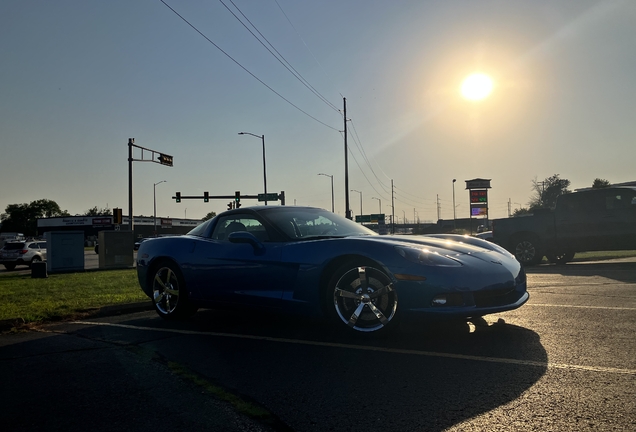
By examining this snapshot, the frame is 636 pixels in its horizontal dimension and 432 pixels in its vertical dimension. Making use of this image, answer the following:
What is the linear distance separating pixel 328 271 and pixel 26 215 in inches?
5633

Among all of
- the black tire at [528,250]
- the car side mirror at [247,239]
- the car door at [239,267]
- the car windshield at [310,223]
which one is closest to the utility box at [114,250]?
the black tire at [528,250]

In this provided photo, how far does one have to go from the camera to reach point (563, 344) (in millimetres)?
4219

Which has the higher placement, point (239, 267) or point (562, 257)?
point (239, 267)

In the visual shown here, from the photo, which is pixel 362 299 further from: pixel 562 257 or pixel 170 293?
pixel 562 257

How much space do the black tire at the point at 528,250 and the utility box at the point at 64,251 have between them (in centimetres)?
1540

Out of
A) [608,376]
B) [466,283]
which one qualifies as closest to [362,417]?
[608,376]

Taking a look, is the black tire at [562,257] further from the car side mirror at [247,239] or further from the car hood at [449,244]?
the car side mirror at [247,239]

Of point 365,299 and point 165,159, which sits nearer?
point 365,299

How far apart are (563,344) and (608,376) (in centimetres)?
94

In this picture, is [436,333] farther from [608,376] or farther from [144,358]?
[144,358]

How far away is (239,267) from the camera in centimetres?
562

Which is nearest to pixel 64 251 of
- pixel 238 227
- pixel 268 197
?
pixel 238 227

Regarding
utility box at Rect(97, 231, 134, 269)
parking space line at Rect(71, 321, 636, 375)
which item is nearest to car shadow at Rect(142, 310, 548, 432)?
parking space line at Rect(71, 321, 636, 375)

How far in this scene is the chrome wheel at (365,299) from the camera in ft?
15.1
